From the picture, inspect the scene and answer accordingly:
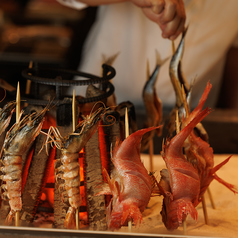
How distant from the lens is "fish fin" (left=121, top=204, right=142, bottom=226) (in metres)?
0.91

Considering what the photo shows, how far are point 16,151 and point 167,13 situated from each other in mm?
691

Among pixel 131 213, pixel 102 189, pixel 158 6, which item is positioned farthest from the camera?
pixel 158 6

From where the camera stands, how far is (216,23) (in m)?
2.31

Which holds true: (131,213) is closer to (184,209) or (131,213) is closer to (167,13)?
(184,209)

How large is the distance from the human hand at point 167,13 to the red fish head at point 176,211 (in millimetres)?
629

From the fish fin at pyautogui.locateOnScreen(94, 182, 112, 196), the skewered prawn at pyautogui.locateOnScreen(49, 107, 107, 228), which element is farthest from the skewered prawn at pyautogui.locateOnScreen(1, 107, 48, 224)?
the fish fin at pyautogui.locateOnScreen(94, 182, 112, 196)

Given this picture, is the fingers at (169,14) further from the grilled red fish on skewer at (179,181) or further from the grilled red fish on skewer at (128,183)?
the grilled red fish on skewer at (128,183)

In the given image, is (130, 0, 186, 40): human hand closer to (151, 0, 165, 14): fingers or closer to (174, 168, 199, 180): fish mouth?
(151, 0, 165, 14): fingers

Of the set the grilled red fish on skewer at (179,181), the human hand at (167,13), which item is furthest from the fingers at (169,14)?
the grilled red fish on skewer at (179,181)

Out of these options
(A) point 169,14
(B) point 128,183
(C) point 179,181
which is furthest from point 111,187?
(A) point 169,14

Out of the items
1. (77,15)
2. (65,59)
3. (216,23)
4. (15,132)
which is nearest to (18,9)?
(77,15)

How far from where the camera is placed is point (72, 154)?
3.09ft

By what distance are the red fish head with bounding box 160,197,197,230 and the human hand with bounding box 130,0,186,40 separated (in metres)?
0.63

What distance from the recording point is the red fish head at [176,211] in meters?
0.95
